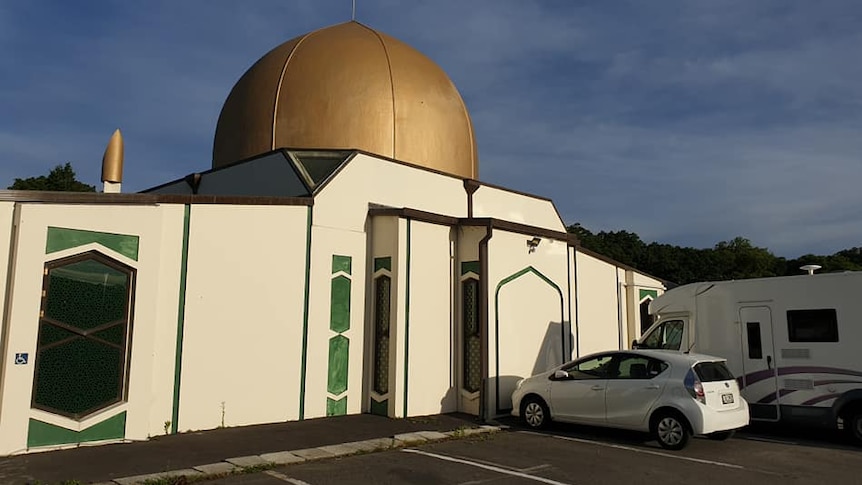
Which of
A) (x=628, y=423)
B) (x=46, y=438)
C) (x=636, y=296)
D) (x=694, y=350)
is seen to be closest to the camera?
(x=46, y=438)

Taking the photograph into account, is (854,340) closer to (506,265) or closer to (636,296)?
(506,265)

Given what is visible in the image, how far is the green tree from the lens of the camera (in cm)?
3500

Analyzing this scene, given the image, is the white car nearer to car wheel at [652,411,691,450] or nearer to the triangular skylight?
car wheel at [652,411,691,450]

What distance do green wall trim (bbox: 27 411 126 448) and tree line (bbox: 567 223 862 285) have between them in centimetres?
4817

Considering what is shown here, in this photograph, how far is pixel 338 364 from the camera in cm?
1127

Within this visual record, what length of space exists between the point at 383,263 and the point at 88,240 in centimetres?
509

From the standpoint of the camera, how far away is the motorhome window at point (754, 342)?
35.0ft

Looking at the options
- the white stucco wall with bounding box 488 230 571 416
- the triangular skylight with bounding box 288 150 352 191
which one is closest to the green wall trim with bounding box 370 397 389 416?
the white stucco wall with bounding box 488 230 571 416

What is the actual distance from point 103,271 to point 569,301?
919 centimetres

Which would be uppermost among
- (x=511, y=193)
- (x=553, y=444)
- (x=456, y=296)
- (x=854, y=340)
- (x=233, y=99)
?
(x=233, y=99)

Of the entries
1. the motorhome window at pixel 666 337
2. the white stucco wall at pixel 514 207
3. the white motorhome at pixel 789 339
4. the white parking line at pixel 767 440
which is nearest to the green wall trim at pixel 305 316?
the white stucco wall at pixel 514 207

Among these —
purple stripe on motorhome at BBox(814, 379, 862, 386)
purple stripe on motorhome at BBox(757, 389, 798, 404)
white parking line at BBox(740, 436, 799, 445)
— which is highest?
purple stripe on motorhome at BBox(814, 379, 862, 386)

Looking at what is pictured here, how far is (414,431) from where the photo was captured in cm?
989

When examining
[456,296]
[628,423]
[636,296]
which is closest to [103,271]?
[456,296]
